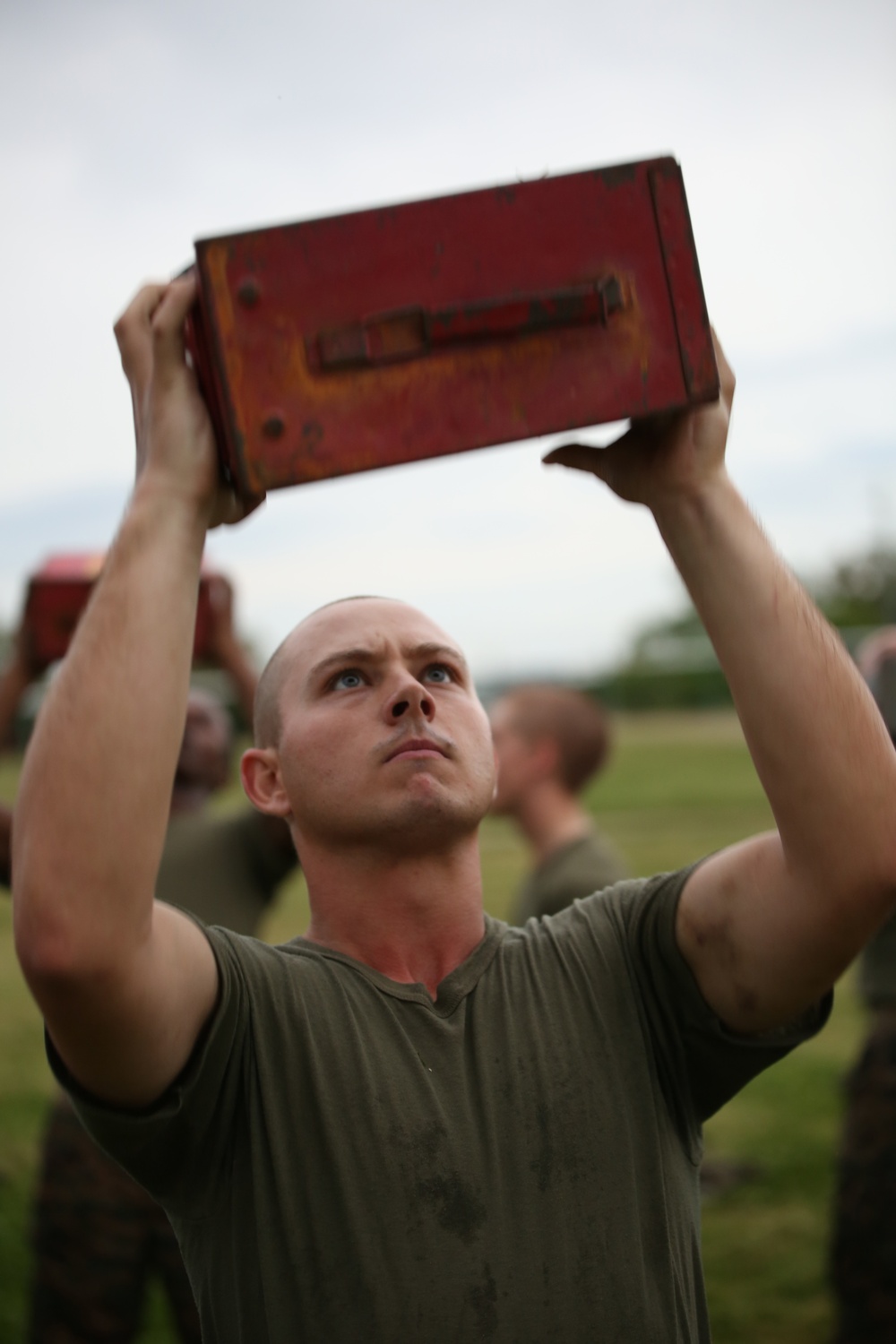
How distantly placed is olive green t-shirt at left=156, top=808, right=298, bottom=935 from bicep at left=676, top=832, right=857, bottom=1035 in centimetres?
204

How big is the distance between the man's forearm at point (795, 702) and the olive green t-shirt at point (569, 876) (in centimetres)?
207

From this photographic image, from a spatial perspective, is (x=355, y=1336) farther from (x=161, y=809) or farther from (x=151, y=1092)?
(x=161, y=809)

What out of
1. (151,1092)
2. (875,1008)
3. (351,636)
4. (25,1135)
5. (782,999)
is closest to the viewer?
(151,1092)

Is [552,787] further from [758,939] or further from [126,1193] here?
[758,939]

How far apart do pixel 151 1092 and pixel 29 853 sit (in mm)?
368

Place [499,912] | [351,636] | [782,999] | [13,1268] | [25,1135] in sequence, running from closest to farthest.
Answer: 1. [782,999]
2. [351,636]
3. [13,1268]
4. [25,1135]
5. [499,912]

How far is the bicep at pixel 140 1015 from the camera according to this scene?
4.89 feet

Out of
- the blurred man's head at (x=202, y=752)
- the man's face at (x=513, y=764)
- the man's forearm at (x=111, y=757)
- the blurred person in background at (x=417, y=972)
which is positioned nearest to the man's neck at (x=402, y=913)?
the blurred person in background at (x=417, y=972)

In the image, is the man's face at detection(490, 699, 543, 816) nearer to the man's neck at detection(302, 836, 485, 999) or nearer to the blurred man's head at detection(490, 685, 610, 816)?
the blurred man's head at detection(490, 685, 610, 816)

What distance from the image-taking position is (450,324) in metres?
1.62

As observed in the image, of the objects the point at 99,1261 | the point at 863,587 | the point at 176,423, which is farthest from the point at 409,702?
the point at 863,587

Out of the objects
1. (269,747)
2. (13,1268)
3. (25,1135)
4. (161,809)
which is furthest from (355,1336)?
(25,1135)

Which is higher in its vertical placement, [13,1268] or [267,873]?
[267,873]

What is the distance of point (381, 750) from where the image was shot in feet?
6.19
